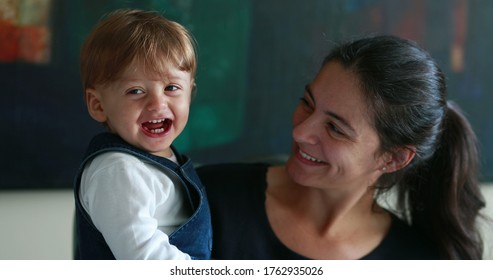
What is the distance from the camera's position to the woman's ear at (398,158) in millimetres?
1296

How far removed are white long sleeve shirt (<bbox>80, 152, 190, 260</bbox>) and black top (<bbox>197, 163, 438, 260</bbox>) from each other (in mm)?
298

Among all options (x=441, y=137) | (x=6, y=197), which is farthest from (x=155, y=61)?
(x=6, y=197)

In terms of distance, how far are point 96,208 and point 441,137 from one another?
832mm

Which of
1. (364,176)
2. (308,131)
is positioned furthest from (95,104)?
(364,176)

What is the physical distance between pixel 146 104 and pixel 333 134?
0.40 metres

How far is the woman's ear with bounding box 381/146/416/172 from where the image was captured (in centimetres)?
130

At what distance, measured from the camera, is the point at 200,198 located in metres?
1.08

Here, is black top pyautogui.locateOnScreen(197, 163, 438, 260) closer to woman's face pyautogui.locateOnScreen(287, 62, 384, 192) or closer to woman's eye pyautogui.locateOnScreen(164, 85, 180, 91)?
woman's face pyautogui.locateOnScreen(287, 62, 384, 192)

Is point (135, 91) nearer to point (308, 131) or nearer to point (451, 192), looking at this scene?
point (308, 131)

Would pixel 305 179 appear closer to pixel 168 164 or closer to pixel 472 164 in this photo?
pixel 168 164

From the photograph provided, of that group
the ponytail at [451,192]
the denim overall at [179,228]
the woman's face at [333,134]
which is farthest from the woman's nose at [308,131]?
the ponytail at [451,192]

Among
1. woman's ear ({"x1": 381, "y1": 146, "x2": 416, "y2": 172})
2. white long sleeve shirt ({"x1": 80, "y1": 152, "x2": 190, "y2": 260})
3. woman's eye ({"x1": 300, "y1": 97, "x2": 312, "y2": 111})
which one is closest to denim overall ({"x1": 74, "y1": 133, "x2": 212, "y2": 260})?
white long sleeve shirt ({"x1": 80, "y1": 152, "x2": 190, "y2": 260})

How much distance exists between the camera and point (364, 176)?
53.4 inches

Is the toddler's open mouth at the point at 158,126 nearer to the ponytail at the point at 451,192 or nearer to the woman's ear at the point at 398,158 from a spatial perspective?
the woman's ear at the point at 398,158
